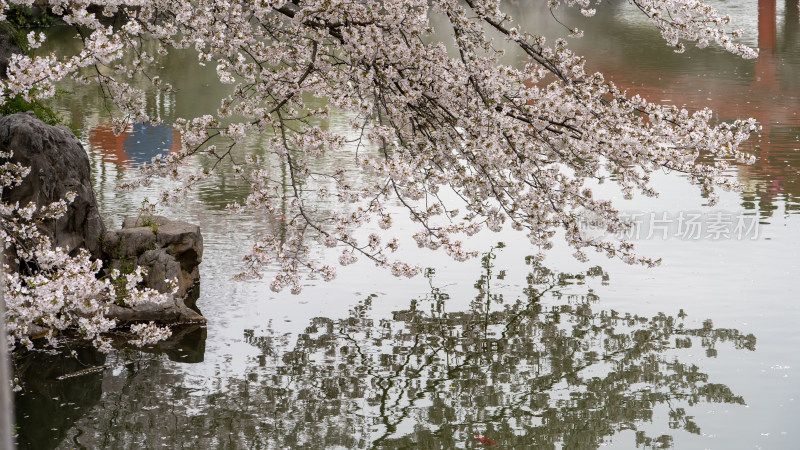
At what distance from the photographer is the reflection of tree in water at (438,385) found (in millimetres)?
7516

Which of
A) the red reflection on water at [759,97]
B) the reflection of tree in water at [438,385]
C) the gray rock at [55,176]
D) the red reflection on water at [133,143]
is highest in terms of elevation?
the red reflection on water at [759,97]

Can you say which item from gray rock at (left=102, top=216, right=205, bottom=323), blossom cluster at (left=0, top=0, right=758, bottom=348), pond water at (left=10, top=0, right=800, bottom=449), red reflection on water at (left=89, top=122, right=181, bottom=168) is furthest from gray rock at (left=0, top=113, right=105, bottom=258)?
red reflection on water at (left=89, top=122, right=181, bottom=168)

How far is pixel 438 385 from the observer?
8594 millimetres

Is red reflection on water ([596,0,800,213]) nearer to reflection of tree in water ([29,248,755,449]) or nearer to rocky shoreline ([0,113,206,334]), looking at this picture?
reflection of tree in water ([29,248,755,449])

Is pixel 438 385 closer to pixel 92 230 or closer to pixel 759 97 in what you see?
pixel 92 230

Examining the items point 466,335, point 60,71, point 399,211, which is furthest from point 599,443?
point 399,211

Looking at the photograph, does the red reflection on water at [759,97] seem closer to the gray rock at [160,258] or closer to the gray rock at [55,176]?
the gray rock at [160,258]

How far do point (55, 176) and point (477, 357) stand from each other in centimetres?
538

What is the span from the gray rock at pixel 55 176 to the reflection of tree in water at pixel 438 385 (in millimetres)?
2401

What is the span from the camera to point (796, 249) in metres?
12.8

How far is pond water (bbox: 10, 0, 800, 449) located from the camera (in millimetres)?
7598

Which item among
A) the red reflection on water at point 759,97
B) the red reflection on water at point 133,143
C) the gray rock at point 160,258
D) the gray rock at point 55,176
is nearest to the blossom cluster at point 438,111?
the gray rock at point 160,258

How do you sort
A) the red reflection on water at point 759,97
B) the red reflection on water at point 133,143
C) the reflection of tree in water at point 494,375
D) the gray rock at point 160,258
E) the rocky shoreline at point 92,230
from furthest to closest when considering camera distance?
the red reflection on water at point 133,143 < the red reflection on water at point 759,97 < the rocky shoreline at point 92,230 < the gray rock at point 160,258 < the reflection of tree in water at point 494,375

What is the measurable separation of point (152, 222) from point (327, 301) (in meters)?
2.52
